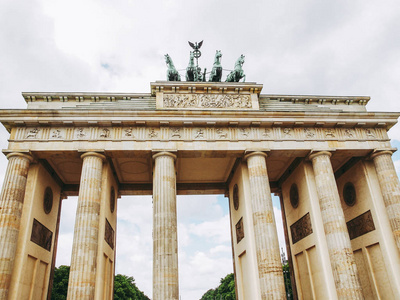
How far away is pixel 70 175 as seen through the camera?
2286cm

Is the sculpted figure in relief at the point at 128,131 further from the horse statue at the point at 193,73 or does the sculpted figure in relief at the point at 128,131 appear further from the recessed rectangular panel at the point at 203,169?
the horse statue at the point at 193,73

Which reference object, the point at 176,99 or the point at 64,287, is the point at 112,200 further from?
the point at 64,287

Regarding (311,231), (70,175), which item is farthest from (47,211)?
(311,231)

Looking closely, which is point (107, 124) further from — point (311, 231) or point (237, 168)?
point (311, 231)

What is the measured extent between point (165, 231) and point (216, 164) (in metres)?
7.88

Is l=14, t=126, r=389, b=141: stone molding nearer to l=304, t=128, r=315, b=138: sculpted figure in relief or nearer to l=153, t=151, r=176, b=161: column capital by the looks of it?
l=304, t=128, r=315, b=138: sculpted figure in relief

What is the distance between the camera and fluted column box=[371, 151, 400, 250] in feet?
60.8

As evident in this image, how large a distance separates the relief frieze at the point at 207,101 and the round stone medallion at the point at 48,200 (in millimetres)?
9542

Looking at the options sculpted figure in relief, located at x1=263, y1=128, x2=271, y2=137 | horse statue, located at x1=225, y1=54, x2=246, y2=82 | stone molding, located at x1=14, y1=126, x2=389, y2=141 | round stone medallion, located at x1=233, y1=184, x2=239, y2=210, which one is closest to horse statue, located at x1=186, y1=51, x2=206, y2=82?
horse statue, located at x1=225, y1=54, x2=246, y2=82

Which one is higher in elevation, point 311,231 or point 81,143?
point 81,143

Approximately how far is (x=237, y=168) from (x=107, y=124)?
918cm

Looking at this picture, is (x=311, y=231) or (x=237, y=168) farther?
(x=237, y=168)

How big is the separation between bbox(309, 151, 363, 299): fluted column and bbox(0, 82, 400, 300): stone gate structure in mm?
64

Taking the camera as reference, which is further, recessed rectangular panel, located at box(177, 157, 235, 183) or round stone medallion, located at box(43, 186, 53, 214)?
recessed rectangular panel, located at box(177, 157, 235, 183)
